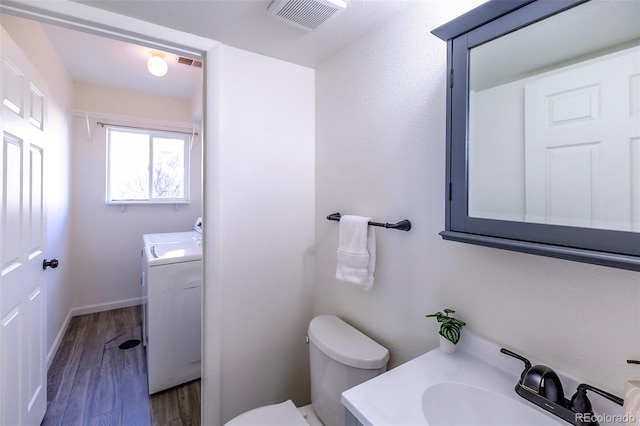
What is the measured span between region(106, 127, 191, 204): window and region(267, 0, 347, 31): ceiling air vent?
2.81m

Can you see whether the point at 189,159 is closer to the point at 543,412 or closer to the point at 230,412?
the point at 230,412

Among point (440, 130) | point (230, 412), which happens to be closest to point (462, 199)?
point (440, 130)

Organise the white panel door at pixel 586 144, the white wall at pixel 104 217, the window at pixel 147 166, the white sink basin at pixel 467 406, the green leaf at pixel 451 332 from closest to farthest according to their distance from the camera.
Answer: the white panel door at pixel 586 144, the white sink basin at pixel 467 406, the green leaf at pixel 451 332, the white wall at pixel 104 217, the window at pixel 147 166

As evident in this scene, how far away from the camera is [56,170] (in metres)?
2.40

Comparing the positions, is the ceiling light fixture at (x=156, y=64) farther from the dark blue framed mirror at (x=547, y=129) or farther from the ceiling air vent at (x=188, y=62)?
the dark blue framed mirror at (x=547, y=129)

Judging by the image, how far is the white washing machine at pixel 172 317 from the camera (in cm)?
199

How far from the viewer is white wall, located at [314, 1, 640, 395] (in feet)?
2.47

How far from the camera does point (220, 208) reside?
4.88ft

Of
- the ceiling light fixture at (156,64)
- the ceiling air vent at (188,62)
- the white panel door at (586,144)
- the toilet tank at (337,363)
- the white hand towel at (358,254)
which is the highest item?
the ceiling air vent at (188,62)

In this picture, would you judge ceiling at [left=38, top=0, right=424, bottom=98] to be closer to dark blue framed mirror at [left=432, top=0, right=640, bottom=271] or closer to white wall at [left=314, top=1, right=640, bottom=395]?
white wall at [left=314, top=1, right=640, bottom=395]

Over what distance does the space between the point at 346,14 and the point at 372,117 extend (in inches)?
16.8

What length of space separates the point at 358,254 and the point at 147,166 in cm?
314

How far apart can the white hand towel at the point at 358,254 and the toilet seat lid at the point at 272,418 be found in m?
0.61

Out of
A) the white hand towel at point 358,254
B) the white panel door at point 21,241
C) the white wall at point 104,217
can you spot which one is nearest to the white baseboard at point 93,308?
the white wall at point 104,217
